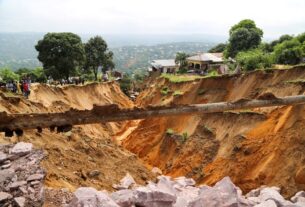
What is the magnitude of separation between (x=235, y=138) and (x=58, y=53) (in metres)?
28.7

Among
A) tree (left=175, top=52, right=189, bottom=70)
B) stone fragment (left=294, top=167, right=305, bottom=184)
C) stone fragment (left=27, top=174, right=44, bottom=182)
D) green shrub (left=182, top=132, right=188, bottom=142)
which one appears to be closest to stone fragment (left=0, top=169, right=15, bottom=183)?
stone fragment (left=27, top=174, right=44, bottom=182)

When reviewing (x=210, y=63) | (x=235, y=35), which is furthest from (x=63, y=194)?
A: (x=210, y=63)

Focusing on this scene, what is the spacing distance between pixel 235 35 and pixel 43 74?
24.1m

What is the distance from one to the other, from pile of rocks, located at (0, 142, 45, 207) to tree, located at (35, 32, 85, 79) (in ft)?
103

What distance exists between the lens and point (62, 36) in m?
45.6

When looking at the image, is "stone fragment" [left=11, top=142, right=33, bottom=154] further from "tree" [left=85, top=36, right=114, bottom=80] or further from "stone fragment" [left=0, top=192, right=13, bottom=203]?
"tree" [left=85, top=36, right=114, bottom=80]

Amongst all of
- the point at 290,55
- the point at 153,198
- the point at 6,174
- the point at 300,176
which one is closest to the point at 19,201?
the point at 6,174

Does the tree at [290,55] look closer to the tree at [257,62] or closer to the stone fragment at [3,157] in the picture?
the tree at [257,62]

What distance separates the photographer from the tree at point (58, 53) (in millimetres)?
44844

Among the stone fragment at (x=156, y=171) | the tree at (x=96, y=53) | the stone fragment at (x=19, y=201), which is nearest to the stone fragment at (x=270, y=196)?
the stone fragment at (x=19, y=201)

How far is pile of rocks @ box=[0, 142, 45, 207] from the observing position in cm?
1087

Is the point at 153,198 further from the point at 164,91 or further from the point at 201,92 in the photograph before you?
the point at 164,91

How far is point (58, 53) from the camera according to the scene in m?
45.5

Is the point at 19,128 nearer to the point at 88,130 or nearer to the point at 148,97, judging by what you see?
the point at 88,130
